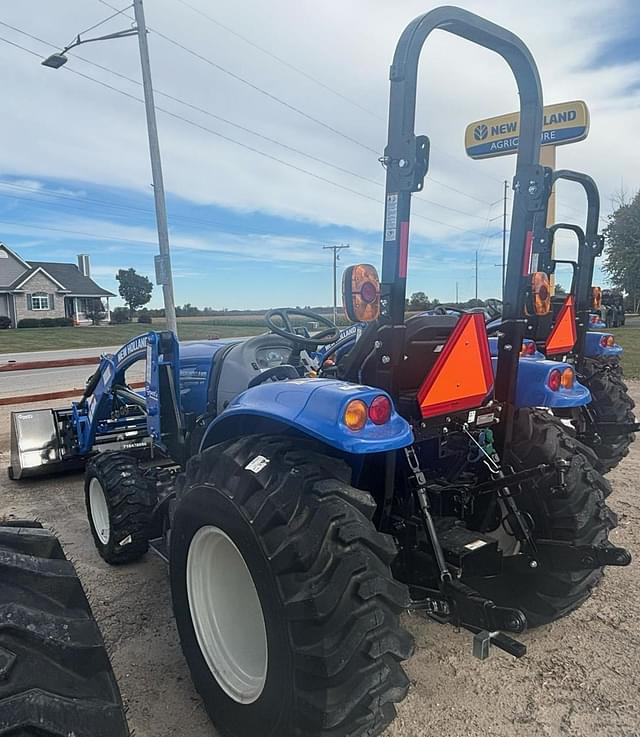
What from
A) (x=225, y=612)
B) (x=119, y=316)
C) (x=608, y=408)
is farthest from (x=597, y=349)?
(x=119, y=316)

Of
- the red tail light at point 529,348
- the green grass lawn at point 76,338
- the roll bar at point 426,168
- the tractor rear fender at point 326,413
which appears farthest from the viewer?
the green grass lawn at point 76,338

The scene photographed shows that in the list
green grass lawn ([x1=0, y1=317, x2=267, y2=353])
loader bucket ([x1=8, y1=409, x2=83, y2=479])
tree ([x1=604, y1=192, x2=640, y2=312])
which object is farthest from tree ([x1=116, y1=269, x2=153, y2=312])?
loader bucket ([x1=8, y1=409, x2=83, y2=479])

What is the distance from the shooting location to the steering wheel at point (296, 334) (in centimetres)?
362

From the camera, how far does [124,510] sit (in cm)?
383

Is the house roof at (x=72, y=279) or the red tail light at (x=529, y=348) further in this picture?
the house roof at (x=72, y=279)

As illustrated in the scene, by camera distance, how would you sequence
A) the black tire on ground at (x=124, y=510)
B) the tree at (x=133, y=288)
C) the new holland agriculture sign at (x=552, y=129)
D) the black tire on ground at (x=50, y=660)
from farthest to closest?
the tree at (x=133, y=288), the new holland agriculture sign at (x=552, y=129), the black tire on ground at (x=124, y=510), the black tire on ground at (x=50, y=660)

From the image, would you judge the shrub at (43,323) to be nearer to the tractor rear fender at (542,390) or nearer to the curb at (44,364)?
the curb at (44,364)

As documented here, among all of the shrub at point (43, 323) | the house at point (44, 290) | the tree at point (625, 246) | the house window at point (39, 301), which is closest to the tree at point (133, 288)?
the house at point (44, 290)

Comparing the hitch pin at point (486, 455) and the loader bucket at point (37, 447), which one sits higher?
the hitch pin at point (486, 455)

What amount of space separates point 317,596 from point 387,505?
25.6 inches

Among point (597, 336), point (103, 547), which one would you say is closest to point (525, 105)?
point (103, 547)

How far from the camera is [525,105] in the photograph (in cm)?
274

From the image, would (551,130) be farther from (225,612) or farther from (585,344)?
(225,612)

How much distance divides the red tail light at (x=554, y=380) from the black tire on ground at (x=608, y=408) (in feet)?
8.80
